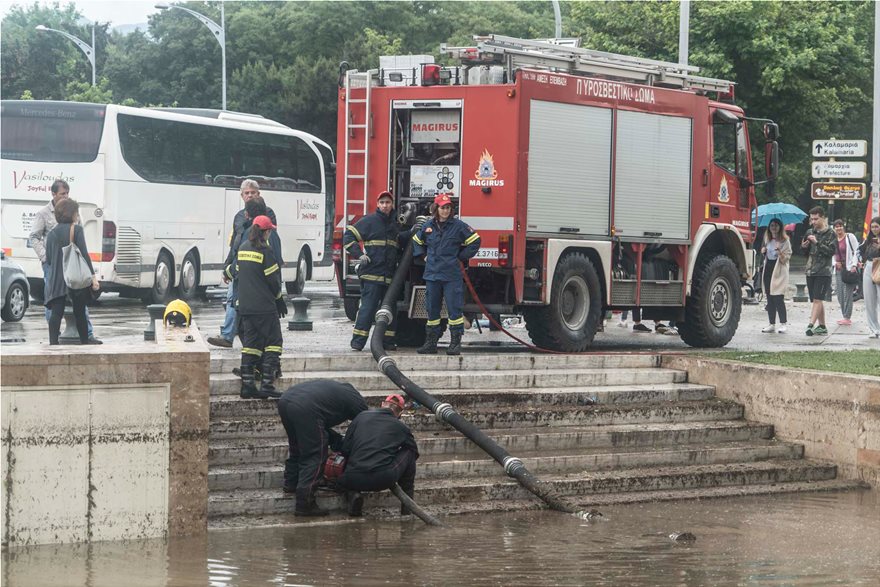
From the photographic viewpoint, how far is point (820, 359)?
1423 centimetres

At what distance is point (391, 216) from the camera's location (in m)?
14.3

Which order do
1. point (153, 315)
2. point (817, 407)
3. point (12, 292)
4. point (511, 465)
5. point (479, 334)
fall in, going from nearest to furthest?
point (511, 465) < point (817, 407) < point (153, 315) < point (479, 334) < point (12, 292)

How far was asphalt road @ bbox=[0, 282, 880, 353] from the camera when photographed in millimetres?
16348

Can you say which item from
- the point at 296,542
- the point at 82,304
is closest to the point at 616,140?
the point at 82,304

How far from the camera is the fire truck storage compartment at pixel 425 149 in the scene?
14898 millimetres

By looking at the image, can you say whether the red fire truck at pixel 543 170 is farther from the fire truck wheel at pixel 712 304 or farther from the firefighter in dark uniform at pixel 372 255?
the firefighter in dark uniform at pixel 372 255

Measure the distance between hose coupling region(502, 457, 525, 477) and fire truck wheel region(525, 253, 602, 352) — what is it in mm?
4202

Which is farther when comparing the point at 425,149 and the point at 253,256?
the point at 425,149

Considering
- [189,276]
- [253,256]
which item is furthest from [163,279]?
[253,256]

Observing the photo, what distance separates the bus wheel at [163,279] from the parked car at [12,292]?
4.40m

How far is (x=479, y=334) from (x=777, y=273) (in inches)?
171

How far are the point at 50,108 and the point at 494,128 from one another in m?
11.4

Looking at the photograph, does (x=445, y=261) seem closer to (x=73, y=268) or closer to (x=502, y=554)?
(x=73, y=268)

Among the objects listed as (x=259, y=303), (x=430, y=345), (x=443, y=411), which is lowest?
(x=443, y=411)
